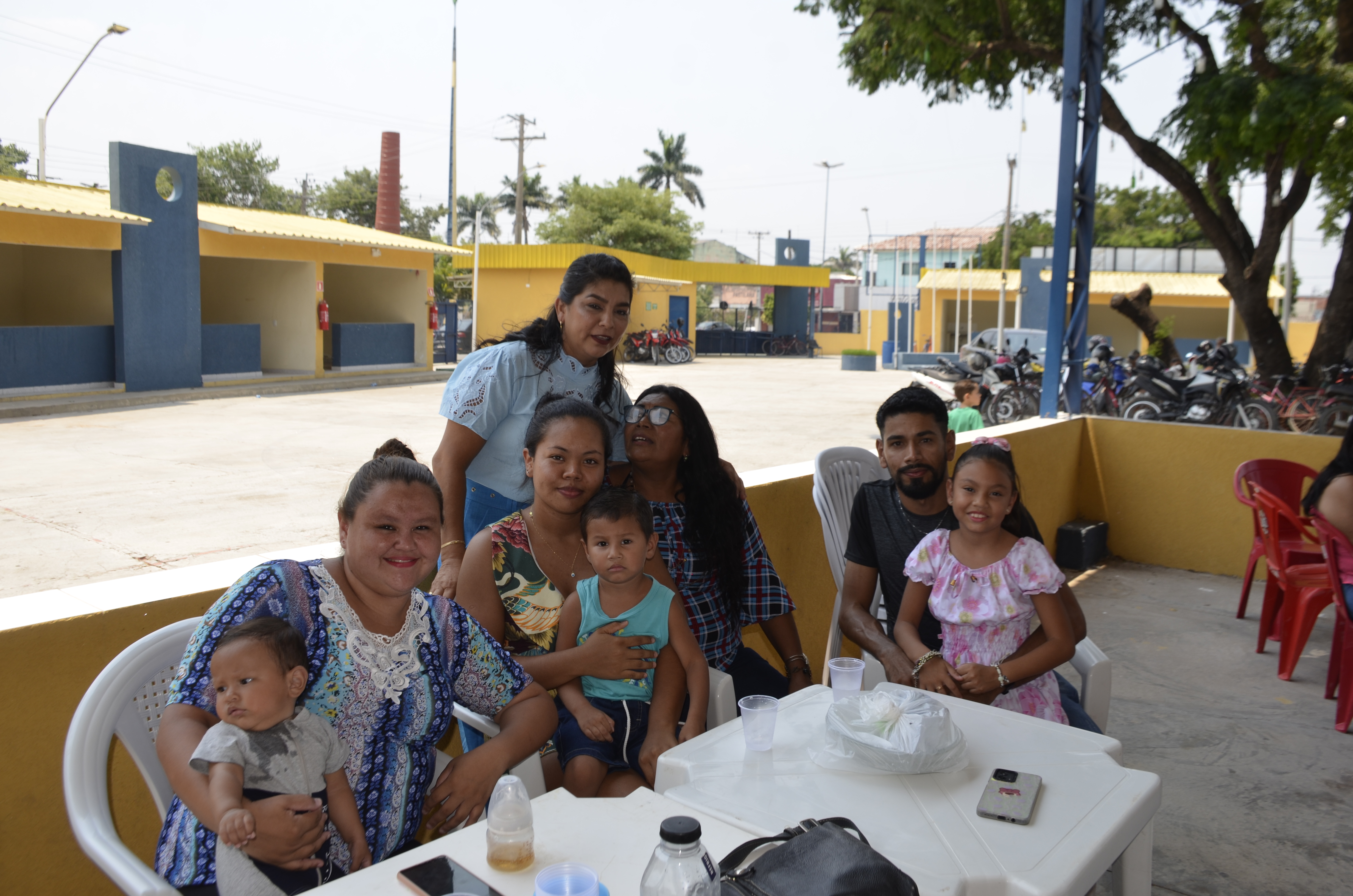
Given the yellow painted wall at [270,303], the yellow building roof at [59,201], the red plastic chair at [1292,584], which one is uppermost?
the yellow building roof at [59,201]

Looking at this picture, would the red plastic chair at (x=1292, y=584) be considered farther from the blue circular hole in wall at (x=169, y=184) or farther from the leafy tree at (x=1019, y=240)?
the leafy tree at (x=1019, y=240)

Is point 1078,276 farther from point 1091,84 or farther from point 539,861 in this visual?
point 539,861

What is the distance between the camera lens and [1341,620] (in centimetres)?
379

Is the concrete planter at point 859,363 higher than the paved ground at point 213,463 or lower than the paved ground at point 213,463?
higher

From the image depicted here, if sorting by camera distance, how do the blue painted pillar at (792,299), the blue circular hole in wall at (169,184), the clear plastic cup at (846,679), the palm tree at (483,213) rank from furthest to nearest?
the palm tree at (483,213) → the blue painted pillar at (792,299) → the blue circular hole in wall at (169,184) → the clear plastic cup at (846,679)

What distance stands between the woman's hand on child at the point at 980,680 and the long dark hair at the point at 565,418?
1.06 m

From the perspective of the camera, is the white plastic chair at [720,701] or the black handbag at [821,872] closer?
the black handbag at [821,872]

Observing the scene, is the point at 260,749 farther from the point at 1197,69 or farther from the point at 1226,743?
the point at 1197,69

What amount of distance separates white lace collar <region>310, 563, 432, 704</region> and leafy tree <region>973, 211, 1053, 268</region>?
46417 mm

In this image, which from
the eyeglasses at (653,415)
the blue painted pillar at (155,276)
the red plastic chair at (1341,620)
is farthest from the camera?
the blue painted pillar at (155,276)

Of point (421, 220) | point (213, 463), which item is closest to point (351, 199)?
point (421, 220)

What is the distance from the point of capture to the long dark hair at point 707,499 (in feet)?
8.93

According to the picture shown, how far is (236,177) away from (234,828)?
55.5 m

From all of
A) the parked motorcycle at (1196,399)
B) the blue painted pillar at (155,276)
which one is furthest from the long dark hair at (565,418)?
the blue painted pillar at (155,276)
